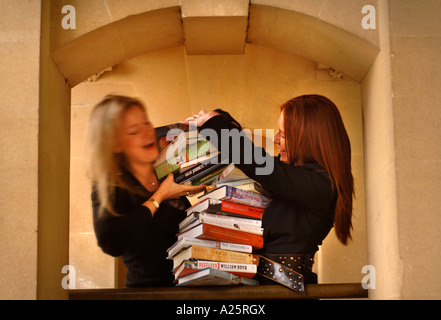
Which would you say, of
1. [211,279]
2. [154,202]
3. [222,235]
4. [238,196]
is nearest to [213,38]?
[238,196]

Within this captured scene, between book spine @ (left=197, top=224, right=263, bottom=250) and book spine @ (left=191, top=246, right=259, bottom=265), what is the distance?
7cm

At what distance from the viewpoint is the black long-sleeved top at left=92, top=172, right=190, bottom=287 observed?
3715 millimetres

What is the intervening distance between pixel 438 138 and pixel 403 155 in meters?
0.19

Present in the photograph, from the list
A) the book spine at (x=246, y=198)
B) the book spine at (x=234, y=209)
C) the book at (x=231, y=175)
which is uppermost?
the book at (x=231, y=175)

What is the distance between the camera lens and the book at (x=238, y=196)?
359 cm

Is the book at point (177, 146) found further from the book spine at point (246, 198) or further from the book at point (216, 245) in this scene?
the book at point (216, 245)


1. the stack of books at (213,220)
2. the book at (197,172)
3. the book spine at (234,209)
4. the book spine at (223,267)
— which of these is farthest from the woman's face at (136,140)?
the book spine at (223,267)

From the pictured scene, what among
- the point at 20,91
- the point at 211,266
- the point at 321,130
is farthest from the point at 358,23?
the point at 20,91

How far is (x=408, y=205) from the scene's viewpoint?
3.08 meters

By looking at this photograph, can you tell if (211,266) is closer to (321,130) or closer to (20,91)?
(321,130)

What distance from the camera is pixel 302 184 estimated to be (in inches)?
137

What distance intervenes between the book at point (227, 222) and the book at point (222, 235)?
24 mm

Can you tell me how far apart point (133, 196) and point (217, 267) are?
29.8 inches

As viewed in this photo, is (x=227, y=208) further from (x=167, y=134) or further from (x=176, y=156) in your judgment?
(x=167, y=134)
